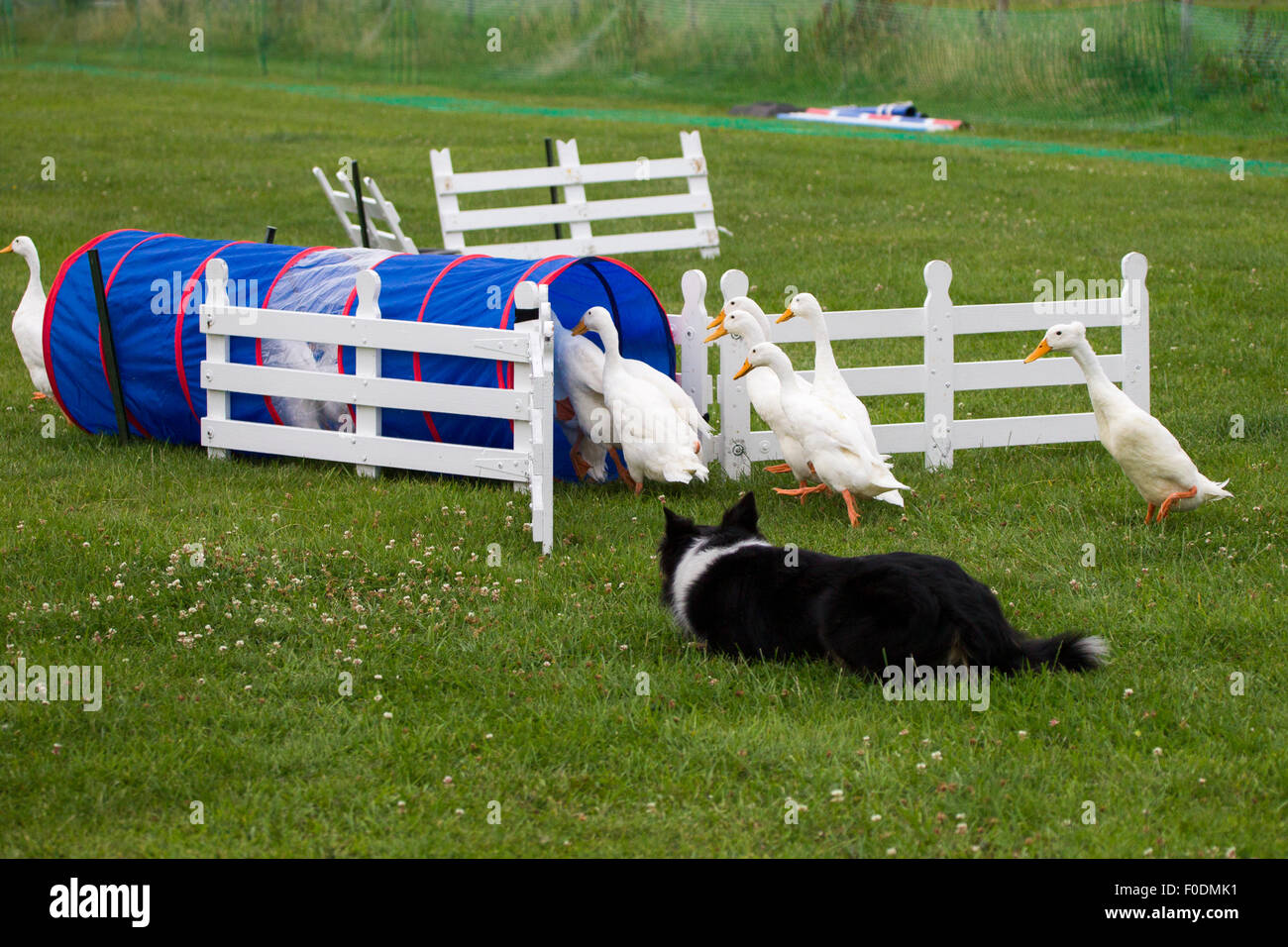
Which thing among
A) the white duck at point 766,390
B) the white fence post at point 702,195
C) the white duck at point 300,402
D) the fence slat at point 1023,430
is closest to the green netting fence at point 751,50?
the white fence post at point 702,195

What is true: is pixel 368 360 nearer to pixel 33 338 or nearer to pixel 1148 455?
pixel 33 338

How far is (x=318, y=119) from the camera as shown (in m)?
25.8

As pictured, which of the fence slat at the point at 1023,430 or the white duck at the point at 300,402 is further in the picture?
the white duck at the point at 300,402

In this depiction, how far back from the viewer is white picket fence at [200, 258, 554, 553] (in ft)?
22.7

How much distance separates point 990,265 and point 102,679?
1144 cm

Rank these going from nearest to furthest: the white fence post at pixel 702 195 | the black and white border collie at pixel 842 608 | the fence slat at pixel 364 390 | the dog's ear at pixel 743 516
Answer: the black and white border collie at pixel 842 608
the dog's ear at pixel 743 516
the fence slat at pixel 364 390
the white fence post at pixel 702 195

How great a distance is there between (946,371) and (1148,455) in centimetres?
189

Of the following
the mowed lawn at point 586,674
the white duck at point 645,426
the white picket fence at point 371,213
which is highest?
the white picket fence at point 371,213

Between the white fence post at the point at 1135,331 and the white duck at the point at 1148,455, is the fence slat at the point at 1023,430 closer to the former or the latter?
the white fence post at the point at 1135,331

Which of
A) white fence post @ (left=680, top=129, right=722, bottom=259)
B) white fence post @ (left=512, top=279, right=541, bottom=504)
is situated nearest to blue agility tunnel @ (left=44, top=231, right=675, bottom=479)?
white fence post @ (left=512, top=279, right=541, bottom=504)

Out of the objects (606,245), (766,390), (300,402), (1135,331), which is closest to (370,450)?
(300,402)

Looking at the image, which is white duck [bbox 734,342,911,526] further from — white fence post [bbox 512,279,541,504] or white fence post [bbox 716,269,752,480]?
white fence post [bbox 512,279,541,504]

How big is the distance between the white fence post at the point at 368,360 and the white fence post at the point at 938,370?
3442 millimetres

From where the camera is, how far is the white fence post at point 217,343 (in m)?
8.41
